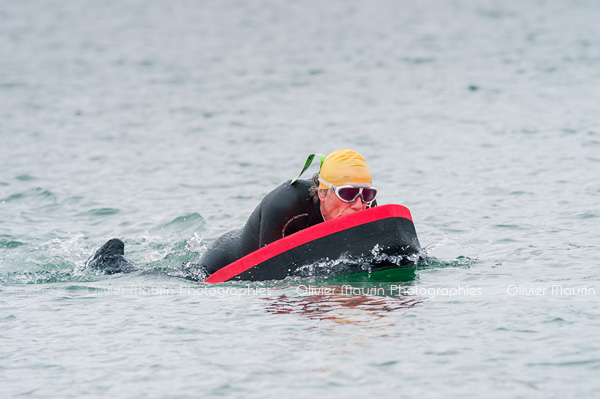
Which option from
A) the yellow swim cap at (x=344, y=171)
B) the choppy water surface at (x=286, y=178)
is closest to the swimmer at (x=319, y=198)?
the yellow swim cap at (x=344, y=171)

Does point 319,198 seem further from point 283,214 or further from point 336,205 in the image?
point 283,214

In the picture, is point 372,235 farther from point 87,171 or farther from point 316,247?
point 87,171

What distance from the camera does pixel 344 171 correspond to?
27.6 ft

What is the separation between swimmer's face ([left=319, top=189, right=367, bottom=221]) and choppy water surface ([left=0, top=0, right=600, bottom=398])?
28.1 inches

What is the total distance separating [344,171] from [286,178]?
6.94 metres

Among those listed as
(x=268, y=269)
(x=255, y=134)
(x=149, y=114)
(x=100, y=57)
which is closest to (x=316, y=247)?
(x=268, y=269)

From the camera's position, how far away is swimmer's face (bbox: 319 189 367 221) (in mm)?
→ 8547

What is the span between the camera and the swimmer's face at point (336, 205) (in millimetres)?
8547

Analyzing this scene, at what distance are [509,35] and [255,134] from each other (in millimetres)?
18402

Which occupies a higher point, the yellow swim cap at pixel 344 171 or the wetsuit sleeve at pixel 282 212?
the yellow swim cap at pixel 344 171

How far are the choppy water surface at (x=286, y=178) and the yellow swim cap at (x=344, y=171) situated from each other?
0.99m

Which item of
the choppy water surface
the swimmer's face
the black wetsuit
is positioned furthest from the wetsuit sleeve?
the choppy water surface

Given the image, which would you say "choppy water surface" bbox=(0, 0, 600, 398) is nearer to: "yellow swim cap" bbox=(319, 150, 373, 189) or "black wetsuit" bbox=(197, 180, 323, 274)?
"black wetsuit" bbox=(197, 180, 323, 274)

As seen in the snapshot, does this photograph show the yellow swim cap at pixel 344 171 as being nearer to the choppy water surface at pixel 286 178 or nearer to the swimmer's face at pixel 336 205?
the swimmer's face at pixel 336 205
